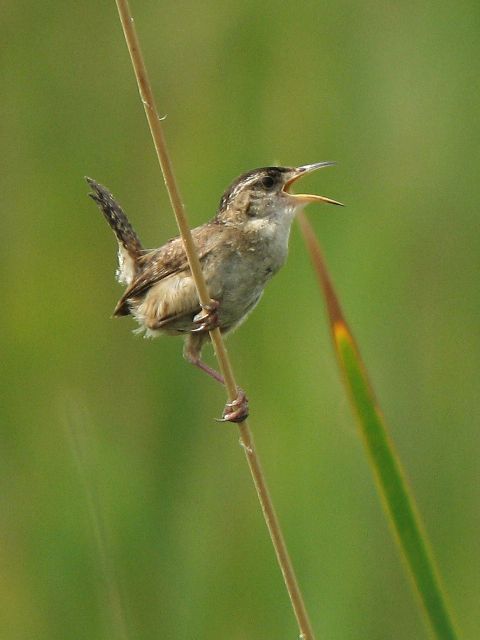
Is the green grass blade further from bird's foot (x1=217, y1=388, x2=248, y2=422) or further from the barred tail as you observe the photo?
the barred tail


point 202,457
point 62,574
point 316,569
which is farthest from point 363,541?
point 62,574

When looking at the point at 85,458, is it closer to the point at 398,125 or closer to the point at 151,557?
the point at 151,557

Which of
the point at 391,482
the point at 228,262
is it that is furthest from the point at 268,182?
the point at 391,482

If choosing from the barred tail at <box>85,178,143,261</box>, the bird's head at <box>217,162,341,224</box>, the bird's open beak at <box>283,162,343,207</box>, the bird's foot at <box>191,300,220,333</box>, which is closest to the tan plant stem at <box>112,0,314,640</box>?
the bird's foot at <box>191,300,220,333</box>

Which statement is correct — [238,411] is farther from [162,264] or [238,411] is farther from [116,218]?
[116,218]

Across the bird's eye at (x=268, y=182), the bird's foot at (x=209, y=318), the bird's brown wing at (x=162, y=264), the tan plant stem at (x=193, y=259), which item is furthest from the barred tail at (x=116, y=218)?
the tan plant stem at (x=193, y=259)
